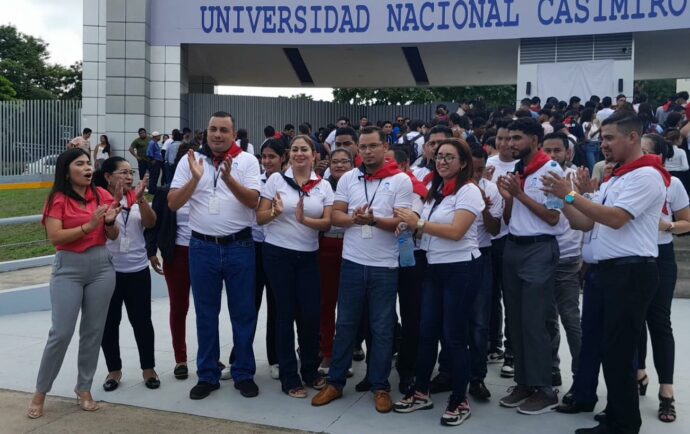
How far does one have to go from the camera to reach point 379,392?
16.4 feet

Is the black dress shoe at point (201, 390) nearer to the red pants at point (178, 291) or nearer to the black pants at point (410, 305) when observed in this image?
the red pants at point (178, 291)

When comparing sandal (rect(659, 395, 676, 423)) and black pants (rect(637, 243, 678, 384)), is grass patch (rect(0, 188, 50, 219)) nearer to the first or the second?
black pants (rect(637, 243, 678, 384))

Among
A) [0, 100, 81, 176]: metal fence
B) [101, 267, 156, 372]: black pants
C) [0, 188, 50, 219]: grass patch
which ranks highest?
[0, 100, 81, 176]: metal fence

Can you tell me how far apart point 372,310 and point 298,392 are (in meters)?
0.88

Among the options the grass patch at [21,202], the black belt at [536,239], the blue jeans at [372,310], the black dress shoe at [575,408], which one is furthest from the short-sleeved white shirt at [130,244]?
the grass patch at [21,202]

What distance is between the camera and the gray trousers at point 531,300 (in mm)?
4781

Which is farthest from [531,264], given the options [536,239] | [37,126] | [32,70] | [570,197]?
[32,70]

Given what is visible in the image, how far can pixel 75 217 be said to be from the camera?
4887 millimetres

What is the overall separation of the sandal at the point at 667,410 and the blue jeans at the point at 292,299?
249 centimetres

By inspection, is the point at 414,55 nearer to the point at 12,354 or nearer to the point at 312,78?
the point at 312,78

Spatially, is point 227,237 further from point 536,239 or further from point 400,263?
point 536,239

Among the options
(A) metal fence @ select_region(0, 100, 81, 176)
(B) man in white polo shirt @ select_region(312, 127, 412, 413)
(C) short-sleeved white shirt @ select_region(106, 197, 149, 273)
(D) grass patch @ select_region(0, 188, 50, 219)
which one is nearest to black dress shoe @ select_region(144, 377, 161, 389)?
(C) short-sleeved white shirt @ select_region(106, 197, 149, 273)

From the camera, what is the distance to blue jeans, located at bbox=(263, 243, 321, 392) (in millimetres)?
5250

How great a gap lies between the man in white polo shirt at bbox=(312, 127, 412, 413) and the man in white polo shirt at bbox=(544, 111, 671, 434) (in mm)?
1191
